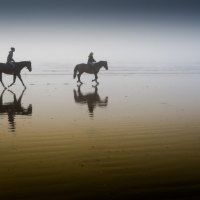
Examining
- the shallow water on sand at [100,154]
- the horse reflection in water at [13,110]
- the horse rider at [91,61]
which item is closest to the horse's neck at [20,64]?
the horse rider at [91,61]

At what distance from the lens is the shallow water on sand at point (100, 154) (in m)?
5.87

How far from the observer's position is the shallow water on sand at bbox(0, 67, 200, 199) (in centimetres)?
587

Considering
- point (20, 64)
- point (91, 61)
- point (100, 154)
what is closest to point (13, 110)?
point (100, 154)

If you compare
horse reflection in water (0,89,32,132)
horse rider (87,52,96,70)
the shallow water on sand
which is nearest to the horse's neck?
horse rider (87,52,96,70)

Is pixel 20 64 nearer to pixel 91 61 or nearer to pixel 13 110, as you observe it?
pixel 91 61

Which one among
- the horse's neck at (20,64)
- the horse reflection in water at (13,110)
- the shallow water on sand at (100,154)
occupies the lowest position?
the horse reflection in water at (13,110)

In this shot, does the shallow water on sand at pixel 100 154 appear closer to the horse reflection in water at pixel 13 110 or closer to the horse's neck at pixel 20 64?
the horse reflection in water at pixel 13 110

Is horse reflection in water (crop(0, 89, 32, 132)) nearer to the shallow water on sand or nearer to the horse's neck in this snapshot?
the shallow water on sand

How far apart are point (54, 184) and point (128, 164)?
1.59 metres

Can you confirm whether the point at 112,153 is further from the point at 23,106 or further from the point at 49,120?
the point at 23,106

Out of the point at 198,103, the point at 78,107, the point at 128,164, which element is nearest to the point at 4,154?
the point at 128,164

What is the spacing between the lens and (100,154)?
785 cm

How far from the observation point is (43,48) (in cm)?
19612

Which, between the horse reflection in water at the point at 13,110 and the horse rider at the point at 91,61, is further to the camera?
the horse rider at the point at 91,61
